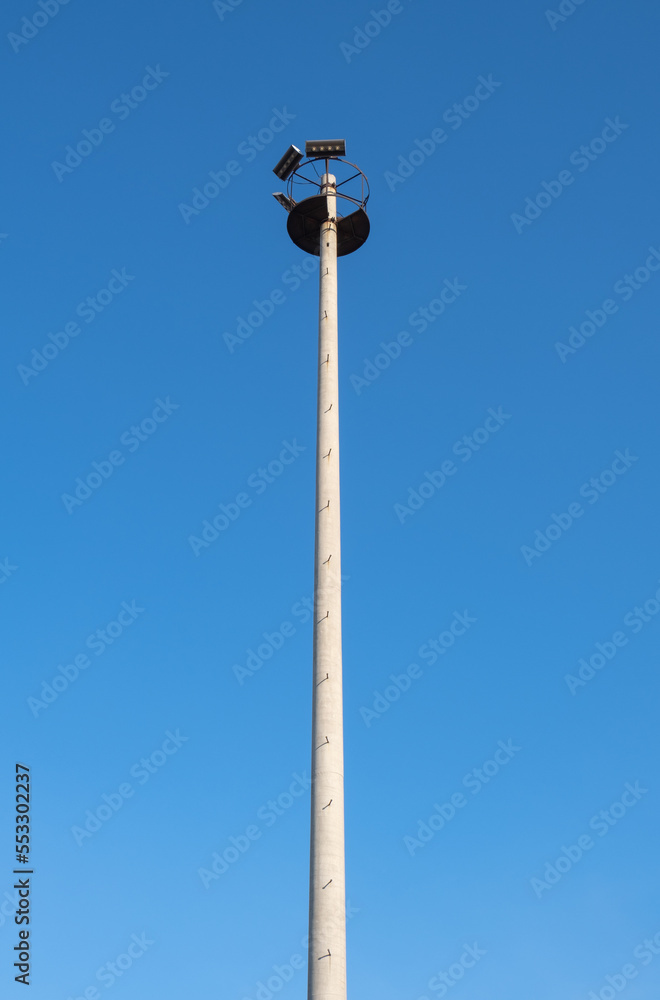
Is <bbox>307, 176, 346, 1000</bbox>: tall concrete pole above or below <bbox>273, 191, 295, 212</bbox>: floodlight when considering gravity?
below

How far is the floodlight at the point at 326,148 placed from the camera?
43.6 meters

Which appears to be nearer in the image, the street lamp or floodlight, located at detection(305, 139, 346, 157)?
the street lamp

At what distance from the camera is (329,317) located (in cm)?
3912

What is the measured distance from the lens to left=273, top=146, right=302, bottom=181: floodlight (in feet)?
143

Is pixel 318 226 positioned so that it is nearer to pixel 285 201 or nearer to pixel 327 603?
pixel 285 201

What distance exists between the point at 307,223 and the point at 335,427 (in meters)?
11.3

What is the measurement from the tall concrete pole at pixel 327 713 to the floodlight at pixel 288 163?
6.40 metres

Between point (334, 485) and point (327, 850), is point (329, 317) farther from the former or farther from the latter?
point (327, 850)

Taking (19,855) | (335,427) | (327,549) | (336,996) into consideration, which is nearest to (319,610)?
(327,549)

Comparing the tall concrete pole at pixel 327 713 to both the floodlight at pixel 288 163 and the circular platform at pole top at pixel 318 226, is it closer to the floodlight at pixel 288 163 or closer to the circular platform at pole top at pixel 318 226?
the circular platform at pole top at pixel 318 226

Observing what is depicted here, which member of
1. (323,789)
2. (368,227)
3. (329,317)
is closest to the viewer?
(323,789)

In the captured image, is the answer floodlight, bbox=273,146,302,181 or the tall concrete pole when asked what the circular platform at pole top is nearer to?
floodlight, bbox=273,146,302,181

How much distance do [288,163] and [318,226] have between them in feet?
9.28

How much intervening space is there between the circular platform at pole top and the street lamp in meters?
0.04
